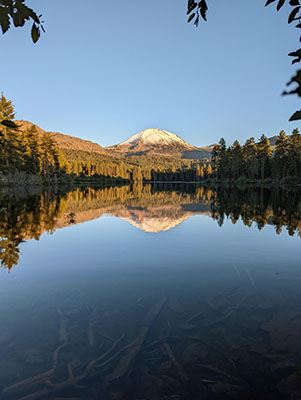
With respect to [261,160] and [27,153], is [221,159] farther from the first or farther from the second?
[27,153]

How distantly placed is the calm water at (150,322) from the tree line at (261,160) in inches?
2561

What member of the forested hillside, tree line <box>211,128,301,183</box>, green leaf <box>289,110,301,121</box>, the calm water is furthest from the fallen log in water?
tree line <box>211,128,301,183</box>

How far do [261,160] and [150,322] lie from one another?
78.8m

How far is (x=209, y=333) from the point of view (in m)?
4.15

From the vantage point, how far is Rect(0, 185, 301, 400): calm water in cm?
314

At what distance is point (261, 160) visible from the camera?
2933 inches

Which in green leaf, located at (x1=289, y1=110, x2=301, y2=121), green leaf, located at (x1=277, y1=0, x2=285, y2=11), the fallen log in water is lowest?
the fallen log in water

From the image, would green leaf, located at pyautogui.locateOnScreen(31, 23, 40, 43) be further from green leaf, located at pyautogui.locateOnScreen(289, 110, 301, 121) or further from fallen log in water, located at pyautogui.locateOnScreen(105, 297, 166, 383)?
fallen log in water, located at pyautogui.locateOnScreen(105, 297, 166, 383)

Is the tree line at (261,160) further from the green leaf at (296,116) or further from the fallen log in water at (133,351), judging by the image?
the green leaf at (296,116)

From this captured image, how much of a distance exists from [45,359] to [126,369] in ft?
4.02

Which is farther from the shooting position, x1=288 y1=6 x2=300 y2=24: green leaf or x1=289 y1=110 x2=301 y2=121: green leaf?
x1=288 y1=6 x2=300 y2=24: green leaf

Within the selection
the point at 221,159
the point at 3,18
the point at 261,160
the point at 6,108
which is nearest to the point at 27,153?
the point at 6,108

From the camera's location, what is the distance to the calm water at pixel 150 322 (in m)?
3.14

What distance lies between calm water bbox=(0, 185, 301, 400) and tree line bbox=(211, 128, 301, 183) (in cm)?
6504
